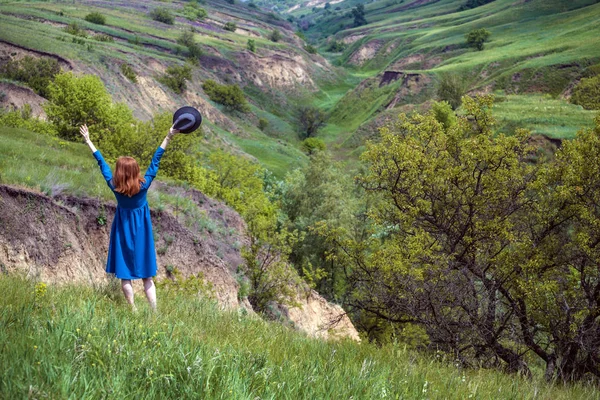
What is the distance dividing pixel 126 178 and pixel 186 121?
112cm

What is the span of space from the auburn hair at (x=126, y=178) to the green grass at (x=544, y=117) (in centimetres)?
5064

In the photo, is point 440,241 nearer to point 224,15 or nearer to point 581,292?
point 581,292

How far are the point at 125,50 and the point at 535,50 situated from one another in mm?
72247

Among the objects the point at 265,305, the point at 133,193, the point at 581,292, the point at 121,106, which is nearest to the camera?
the point at 133,193

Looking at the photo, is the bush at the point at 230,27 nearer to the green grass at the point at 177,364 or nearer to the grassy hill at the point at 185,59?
the grassy hill at the point at 185,59

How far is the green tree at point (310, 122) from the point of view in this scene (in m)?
97.0

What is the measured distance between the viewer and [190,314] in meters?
5.64

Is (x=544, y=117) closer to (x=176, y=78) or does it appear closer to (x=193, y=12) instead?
(x=176, y=78)

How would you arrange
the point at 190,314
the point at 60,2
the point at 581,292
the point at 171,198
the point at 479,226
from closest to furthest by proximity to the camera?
the point at 190,314, the point at 581,292, the point at 479,226, the point at 171,198, the point at 60,2

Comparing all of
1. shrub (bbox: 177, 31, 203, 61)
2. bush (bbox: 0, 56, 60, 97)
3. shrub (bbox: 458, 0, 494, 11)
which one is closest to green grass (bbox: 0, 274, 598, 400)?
bush (bbox: 0, 56, 60, 97)

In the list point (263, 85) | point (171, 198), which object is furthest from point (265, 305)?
point (263, 85)

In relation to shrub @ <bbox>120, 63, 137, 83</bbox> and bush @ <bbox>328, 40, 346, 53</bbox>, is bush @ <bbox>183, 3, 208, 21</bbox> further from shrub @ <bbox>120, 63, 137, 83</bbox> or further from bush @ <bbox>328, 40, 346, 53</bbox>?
shrub @ <bbox>120, 63, 137, 83</bbox>

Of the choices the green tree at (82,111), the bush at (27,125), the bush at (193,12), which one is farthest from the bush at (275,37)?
the bush at (27,125)

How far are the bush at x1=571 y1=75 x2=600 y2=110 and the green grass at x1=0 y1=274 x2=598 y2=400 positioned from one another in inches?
2635
